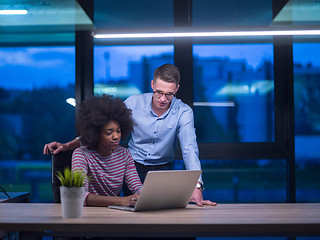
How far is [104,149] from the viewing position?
2123mm

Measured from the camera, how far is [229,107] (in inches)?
151

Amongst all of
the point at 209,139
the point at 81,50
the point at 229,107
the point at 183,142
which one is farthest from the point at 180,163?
the point at 81,50

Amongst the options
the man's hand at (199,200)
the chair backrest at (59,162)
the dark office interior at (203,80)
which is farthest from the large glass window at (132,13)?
the man's hand at (199,200)

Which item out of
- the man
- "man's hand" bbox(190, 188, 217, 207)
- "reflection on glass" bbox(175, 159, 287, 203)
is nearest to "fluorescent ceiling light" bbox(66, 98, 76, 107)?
the man

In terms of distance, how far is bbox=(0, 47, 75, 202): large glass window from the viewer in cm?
388

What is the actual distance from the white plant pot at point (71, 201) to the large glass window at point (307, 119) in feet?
9.29

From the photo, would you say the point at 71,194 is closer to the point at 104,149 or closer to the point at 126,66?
the point at 104,149

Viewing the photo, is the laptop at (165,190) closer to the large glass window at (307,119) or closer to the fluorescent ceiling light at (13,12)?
the large glass window at (307,119)

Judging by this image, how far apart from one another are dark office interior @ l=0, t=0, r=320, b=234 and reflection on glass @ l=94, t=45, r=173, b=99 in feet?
Result: 0.03

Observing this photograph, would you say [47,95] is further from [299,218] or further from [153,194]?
[299,218]

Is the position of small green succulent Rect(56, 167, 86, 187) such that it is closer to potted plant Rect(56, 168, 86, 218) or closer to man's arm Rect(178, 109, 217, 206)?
potted plant Rect(56, 168, 86, 218)

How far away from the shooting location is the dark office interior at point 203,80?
149 inches

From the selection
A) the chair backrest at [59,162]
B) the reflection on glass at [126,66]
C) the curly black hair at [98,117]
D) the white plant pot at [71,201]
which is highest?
the reflection on glass at [126,66]

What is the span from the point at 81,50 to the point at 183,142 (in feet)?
5.76
